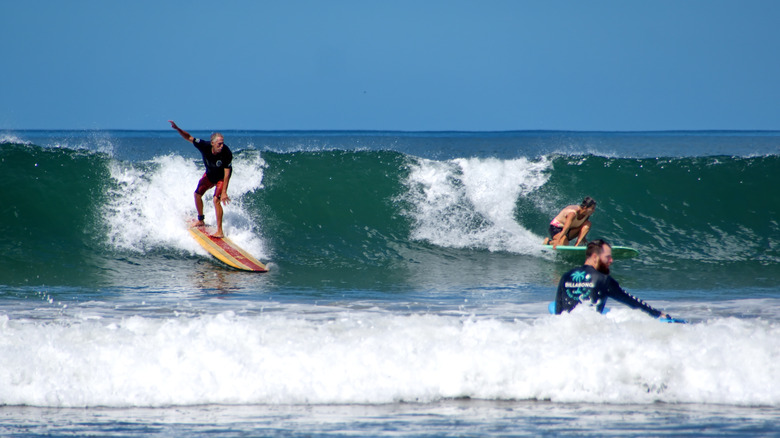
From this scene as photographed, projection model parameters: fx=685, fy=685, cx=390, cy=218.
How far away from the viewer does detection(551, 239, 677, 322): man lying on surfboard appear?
484 cm

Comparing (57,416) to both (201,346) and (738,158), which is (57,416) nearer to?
(201,346)

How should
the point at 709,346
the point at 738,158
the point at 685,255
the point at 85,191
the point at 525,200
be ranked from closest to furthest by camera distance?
the point at 709,346 < the point at 685,255 < the point at 85,191 < the point at 525,200 < the point at 738,158

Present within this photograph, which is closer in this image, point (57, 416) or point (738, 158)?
point (57, 416)

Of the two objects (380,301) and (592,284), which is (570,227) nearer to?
(380,301)

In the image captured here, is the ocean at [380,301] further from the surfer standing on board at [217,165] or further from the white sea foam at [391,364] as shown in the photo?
the surfer standing on board at [217,165]

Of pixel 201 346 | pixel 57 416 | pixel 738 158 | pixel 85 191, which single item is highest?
pixel 738 158

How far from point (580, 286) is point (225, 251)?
5874mm

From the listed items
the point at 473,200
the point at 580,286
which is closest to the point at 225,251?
the point at 473,200

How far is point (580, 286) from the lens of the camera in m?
4.90

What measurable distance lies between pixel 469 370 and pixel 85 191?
9644 mm

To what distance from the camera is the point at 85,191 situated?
12.0m

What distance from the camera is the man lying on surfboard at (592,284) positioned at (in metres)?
4.84

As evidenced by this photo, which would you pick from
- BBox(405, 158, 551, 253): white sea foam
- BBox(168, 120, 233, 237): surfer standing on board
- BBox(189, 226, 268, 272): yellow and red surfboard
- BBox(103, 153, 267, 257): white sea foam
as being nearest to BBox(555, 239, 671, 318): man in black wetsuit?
BBox(189, 226, 268, 272): yellow and red surfboard

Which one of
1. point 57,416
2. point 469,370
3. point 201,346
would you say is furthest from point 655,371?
point 57,416
